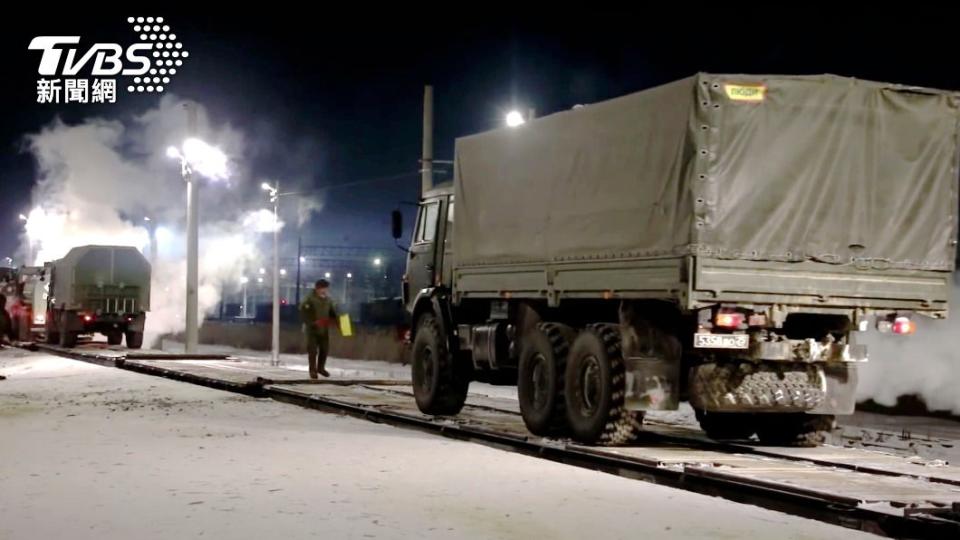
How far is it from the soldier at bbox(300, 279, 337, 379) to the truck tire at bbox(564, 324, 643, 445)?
11738 mm

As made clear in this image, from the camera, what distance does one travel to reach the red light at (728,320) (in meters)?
12.5

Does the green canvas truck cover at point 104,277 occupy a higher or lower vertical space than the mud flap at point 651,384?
higher

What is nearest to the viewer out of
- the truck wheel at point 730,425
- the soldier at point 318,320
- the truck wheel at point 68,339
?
the truck wheel at point 730,425

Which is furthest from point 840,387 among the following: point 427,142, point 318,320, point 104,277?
point 104,277

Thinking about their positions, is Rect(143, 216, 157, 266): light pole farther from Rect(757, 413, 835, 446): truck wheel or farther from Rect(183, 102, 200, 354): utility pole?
Rect(757, 413, 835, 446): truck wheel

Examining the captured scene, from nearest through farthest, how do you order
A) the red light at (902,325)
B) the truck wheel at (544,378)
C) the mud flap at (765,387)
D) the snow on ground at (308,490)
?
1. the snow on ground at (308,490)
2. the mud flap at (765,387)
3. the red light at (902,325)
4. the truck wheel at (544,378)

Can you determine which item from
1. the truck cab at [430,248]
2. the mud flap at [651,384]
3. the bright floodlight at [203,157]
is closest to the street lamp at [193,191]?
the bright floodlight at [203,157]

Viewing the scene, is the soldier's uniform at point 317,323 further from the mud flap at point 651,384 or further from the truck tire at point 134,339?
the truck tire at point 134,339

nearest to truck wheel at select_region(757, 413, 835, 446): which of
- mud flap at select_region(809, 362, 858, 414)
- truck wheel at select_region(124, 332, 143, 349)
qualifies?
mud flap at select_region(809, 362, 858, 414)

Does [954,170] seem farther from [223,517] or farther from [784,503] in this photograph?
[223,517]

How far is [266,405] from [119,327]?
2581 cm

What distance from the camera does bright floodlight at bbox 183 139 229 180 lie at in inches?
1412

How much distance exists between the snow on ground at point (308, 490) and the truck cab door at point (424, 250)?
2820mm

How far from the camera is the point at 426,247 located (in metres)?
18.7
